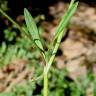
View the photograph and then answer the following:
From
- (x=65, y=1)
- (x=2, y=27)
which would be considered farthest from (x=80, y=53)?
(x=65, y=1)

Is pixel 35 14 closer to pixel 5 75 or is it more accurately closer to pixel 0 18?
pixel 0 18

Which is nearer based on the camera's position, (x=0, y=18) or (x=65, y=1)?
(x=0, y=18)

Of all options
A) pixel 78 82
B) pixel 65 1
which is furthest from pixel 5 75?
pixel 65 1

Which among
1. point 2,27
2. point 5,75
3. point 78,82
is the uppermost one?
point 2,27

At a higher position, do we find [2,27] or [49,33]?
[2,27]

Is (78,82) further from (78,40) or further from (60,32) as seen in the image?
(60,32)

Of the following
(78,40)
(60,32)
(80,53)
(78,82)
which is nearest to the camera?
(60,32)

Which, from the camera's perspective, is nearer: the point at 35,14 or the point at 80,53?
the point at 80,53

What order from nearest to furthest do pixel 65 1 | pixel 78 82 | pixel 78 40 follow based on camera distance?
pixel 78 82
pixel 78 40
pixel 65 1

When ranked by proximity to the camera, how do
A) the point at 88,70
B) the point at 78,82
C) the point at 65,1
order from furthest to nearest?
1. the point at 65,1
2. the point at 88,70
3. the point at 78,82
